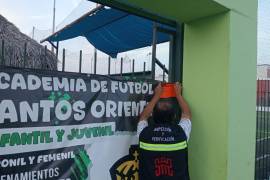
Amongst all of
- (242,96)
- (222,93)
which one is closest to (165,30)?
(222,93)

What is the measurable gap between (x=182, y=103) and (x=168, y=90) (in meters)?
0.22

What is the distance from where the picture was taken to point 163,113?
3.48m

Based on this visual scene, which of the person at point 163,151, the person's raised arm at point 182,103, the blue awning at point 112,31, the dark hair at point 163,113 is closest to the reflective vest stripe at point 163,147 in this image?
the person at point 163,151

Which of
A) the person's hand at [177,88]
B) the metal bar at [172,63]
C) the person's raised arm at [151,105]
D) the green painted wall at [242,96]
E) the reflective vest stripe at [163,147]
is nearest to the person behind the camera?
the reflective vest stripe at [163,147]

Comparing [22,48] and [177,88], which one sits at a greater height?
[22,48]

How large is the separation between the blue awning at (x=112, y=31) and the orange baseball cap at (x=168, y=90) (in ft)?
8.79

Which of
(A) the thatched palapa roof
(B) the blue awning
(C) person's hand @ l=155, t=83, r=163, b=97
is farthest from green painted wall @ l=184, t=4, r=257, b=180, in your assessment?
(B) the blue awning

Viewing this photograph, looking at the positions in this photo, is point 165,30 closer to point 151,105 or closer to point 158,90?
point 158,90

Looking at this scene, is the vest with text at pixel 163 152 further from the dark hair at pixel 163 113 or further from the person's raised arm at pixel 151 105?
the person's raised arm at pixel 151 105

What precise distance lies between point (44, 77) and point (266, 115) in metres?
5.65

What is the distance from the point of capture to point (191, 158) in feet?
13.1

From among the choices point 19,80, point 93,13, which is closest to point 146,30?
point 93,13

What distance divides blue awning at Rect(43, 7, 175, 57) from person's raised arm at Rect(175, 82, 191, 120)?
2611mm

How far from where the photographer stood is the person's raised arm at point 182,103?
3777 mm
